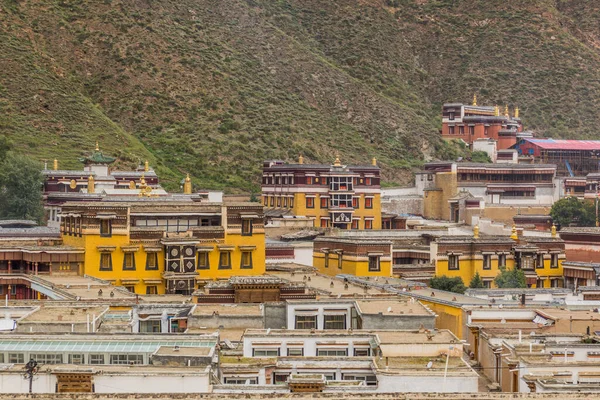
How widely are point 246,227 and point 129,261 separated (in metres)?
6.12

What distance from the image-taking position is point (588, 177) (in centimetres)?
12250

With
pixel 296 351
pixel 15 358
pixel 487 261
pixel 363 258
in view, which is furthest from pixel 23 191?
pixel 15 358

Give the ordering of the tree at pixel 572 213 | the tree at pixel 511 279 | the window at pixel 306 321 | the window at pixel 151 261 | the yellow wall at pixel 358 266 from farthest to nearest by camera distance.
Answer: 1. the tree at pixel 572 213
2. the tree at pixel 511 279
3. the yellow wall at pixel 358 266
4. the window at pixel 151 261
5. the window at pixel 306 321

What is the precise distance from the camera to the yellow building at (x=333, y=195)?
103m

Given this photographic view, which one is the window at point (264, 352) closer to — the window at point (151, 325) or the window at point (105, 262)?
the window at point (151, 325)

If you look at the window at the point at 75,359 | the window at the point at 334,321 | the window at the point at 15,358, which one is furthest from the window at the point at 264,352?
the window at the point at 334,321

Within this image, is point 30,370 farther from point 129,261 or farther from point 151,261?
point 151,261

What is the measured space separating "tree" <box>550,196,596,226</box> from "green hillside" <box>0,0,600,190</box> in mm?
23945

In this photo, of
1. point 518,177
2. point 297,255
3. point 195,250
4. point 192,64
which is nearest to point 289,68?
point 192,64

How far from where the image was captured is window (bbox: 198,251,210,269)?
6806 centimetres

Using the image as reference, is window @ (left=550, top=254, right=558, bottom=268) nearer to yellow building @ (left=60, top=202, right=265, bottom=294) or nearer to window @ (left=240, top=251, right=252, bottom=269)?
yellow building @ (left=60, top=202, right=265, bottom=294)

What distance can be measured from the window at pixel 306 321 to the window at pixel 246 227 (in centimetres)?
2098

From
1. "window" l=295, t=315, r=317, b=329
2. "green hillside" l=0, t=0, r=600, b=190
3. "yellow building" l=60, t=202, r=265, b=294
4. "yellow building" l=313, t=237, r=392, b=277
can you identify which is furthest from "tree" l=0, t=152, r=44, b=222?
"window" l=295, t=315, r=317, b=329

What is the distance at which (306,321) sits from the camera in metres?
48.5
